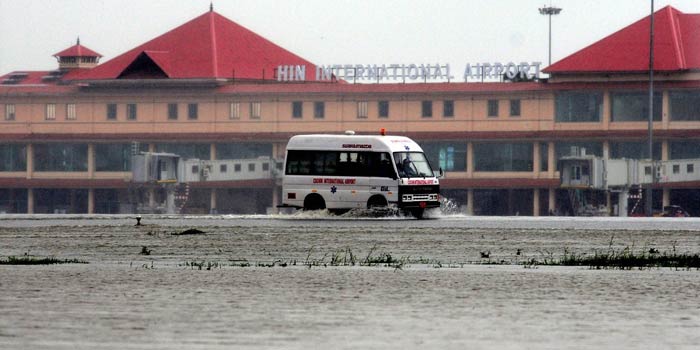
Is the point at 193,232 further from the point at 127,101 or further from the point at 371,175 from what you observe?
the point at 127,101

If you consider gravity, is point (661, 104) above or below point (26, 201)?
above

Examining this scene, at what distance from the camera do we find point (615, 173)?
93812 mm

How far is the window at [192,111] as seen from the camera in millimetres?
113062

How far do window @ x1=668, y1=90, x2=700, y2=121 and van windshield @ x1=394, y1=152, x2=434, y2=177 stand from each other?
56440 millimetres

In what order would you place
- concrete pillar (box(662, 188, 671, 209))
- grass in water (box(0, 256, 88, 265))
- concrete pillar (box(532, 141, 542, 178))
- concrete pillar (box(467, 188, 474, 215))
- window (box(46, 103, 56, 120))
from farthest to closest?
window (box(46, 103, 56, 120)), concrete pillar (box(532, 141, 542, 178)), concrete pillar (box(467, 188, 474, 215)), concrete pillar (box(662, 188, 671, 209)), grass in water (box(0, 256, 88, 265))

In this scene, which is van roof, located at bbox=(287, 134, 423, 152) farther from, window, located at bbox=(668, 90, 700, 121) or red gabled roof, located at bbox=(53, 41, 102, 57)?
red gabled roof, located at bbox=(53, 41, 102, 57)

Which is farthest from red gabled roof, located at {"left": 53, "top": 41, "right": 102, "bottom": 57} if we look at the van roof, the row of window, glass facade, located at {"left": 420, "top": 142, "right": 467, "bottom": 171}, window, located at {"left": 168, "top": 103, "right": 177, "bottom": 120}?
the van roof

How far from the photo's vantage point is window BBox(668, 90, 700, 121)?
10325cm

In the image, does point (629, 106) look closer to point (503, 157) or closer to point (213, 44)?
point (503, 157)

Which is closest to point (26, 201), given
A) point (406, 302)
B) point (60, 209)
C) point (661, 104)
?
point (60, 209)

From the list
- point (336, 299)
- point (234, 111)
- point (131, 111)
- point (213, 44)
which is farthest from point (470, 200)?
point (336, 299)

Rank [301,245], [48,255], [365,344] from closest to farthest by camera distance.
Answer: [365,344] → [48,255] → [301,245]

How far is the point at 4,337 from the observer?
13.2 m

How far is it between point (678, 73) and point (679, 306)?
89.6m
